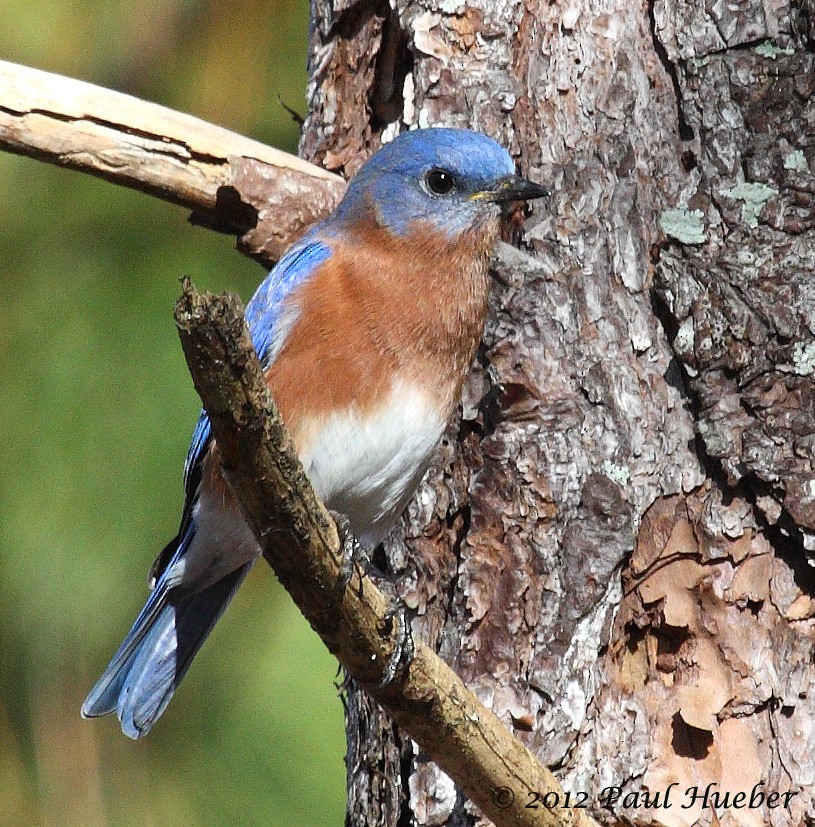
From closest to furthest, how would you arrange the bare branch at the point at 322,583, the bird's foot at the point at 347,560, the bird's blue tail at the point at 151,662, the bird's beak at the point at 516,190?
the bare branch at the point at 322,583, the bird's foot at the point at 347,560, the bird's beak at the point at 516,190, the bird's blue tail at the point at 151,662

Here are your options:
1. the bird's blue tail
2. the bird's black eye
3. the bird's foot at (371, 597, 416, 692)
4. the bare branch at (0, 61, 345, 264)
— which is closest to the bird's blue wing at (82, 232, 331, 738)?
the bird's blue tail

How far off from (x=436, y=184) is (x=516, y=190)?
31cm

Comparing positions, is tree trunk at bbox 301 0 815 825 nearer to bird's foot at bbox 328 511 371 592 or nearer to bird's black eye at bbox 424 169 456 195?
bird's black eye at bbox 424 169 456 195

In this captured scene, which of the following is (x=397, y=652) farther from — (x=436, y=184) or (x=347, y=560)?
(x=436, y=184)

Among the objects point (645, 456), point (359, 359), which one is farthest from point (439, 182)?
point (645, 456)

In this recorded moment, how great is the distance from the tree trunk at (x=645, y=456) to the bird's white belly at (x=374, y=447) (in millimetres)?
174

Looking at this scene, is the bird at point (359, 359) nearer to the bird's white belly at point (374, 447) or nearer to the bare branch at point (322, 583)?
the bird's white belly at point (374, 447)

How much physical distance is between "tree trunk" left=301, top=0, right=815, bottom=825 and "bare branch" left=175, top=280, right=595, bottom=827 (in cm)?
39

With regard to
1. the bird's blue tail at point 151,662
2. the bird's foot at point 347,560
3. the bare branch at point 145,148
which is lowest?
the bird's blue tail at point 151,662

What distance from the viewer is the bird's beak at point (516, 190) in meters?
2.74

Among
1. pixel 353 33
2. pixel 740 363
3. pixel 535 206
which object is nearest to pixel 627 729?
pixel 740 363

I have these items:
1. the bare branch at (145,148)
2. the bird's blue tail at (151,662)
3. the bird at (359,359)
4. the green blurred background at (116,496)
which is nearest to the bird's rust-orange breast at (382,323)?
the bird at (359,359)

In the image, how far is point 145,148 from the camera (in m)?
2.86

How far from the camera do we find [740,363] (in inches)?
103
